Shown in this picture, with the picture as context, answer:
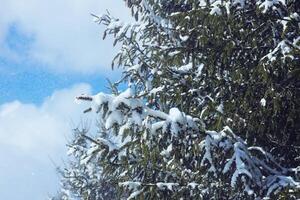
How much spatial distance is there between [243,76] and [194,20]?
1.03 m

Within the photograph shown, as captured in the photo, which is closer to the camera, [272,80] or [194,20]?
[272,80]

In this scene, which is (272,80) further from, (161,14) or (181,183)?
(161,14)

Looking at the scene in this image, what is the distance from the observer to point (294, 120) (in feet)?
17.8

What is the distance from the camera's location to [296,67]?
505cm

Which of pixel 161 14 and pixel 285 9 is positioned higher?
pixel 161 14

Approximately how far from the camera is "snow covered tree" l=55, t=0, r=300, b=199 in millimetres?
4840

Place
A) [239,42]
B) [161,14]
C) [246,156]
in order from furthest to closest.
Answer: [161,14] < [239,42] < [246,156]

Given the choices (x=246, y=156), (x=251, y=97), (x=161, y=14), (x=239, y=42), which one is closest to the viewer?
(x=246, y=156)

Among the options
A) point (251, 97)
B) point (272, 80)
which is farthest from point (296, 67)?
point (251, 97)

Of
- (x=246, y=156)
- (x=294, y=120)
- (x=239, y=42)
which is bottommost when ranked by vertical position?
(x=246, y=156)

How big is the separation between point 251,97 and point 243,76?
34 centimetres

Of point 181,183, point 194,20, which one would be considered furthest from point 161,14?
point 181,183

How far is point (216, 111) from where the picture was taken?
5.21m

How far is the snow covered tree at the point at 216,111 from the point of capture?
4.84 m
